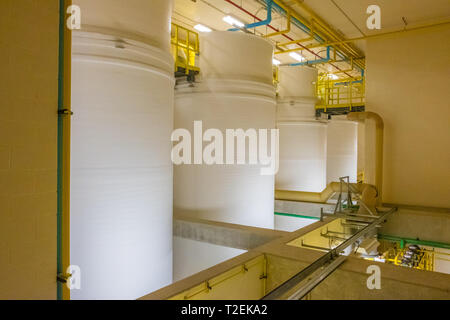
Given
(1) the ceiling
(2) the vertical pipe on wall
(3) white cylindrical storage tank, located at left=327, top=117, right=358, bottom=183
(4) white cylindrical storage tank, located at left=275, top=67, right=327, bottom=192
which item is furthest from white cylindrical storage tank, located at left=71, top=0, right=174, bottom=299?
(3) white cylindrical storage tank, located at left=327, top=117, right=358, bottom=183

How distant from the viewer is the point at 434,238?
23.2 ft

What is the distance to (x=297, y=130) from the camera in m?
10.7

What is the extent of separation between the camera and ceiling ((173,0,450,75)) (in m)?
7.47

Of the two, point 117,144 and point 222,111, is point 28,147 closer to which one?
point 117,144

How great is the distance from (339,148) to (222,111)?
354 inches

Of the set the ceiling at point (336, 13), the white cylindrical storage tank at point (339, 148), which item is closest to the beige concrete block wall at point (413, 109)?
the ceiling at point (336, 13)

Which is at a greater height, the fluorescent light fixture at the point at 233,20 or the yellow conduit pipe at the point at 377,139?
the fluorescent light fixture at the point at 233,20

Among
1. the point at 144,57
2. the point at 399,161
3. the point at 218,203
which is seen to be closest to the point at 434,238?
the point at 399,161

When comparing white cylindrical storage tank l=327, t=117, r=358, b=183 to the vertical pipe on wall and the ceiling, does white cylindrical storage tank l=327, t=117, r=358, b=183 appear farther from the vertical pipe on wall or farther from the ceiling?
the vertical pipe on wall

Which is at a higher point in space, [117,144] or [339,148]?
[339,148]

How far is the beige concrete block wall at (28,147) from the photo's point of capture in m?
2.18

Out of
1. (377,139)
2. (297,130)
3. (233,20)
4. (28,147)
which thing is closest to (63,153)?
(28,147)

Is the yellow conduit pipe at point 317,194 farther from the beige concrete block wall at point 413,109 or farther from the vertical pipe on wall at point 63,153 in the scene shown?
the vertical pipe on wall at point 63,153

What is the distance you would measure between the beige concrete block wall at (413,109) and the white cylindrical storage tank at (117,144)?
5.87 meters
